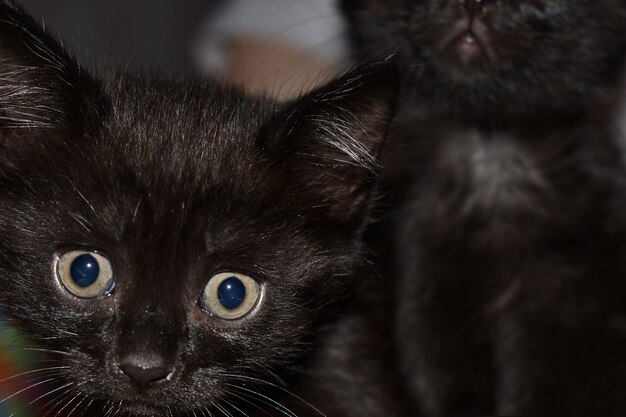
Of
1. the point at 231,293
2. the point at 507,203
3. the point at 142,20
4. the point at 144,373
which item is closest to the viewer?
the point at 144,373

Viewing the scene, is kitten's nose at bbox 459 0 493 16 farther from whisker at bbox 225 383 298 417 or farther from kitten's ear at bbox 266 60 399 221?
whisker at bbox 225 383 298 417

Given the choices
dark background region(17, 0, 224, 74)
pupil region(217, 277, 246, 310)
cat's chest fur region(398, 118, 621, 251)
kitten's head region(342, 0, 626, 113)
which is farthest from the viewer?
dark background region(17, 0, 224, 74)

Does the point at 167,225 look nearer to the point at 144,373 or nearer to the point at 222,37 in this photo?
the point at 144,373

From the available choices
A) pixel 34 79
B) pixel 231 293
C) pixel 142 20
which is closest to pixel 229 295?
pixel 231 293

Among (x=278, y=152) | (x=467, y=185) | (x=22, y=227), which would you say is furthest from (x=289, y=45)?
(x=22, y=227)

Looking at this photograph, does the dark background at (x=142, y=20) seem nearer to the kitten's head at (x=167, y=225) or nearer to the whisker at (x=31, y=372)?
the kitten's head at (x=167, y=225)

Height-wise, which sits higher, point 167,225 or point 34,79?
point 34,79

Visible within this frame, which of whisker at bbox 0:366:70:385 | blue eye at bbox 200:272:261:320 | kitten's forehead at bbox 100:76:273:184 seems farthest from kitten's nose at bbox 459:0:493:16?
whisker at bbox 0:366:70:385
